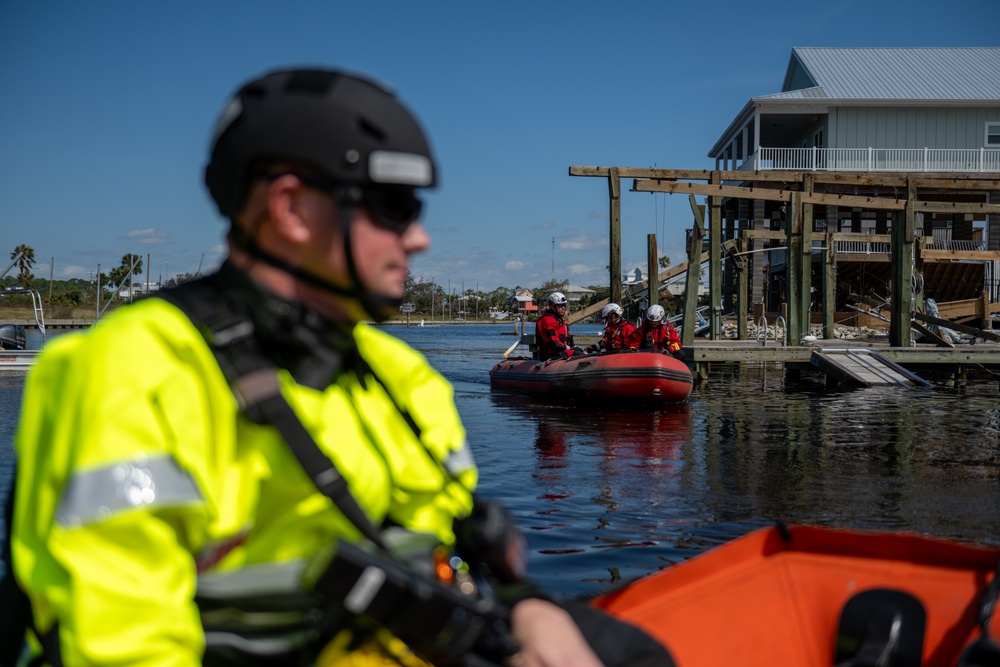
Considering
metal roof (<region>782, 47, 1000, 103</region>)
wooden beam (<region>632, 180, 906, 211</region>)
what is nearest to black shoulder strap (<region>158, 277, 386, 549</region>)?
wooden beam (<region>632, 180, 906, 211</region>)

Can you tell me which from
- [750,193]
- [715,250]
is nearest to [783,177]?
[715,250]

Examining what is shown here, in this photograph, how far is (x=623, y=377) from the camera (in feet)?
53.3

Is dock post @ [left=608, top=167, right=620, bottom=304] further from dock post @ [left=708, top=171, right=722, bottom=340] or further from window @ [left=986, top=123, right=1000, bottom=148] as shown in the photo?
window @ [left=986, top=123, right=1000, bottom=148]

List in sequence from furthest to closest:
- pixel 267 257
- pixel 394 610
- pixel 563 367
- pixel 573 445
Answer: pixel 563 367 → pixel 573 445 → pixel 267 257 → pixel 394 610

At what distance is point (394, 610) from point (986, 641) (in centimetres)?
162

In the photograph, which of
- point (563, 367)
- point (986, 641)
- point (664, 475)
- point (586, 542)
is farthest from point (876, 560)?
point (563, 367)

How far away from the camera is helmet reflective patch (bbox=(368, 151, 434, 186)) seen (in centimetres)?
173

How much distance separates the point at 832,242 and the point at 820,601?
876 inches

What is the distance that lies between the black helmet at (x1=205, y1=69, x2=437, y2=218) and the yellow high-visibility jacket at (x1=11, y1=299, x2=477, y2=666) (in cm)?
30

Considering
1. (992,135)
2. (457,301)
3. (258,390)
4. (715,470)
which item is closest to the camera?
(258,390)

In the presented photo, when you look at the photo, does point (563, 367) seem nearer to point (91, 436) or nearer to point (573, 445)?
point (573, 445)

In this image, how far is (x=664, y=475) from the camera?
9.94m

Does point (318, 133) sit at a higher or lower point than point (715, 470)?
higher

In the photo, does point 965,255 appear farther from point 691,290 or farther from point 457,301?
point 457,301
